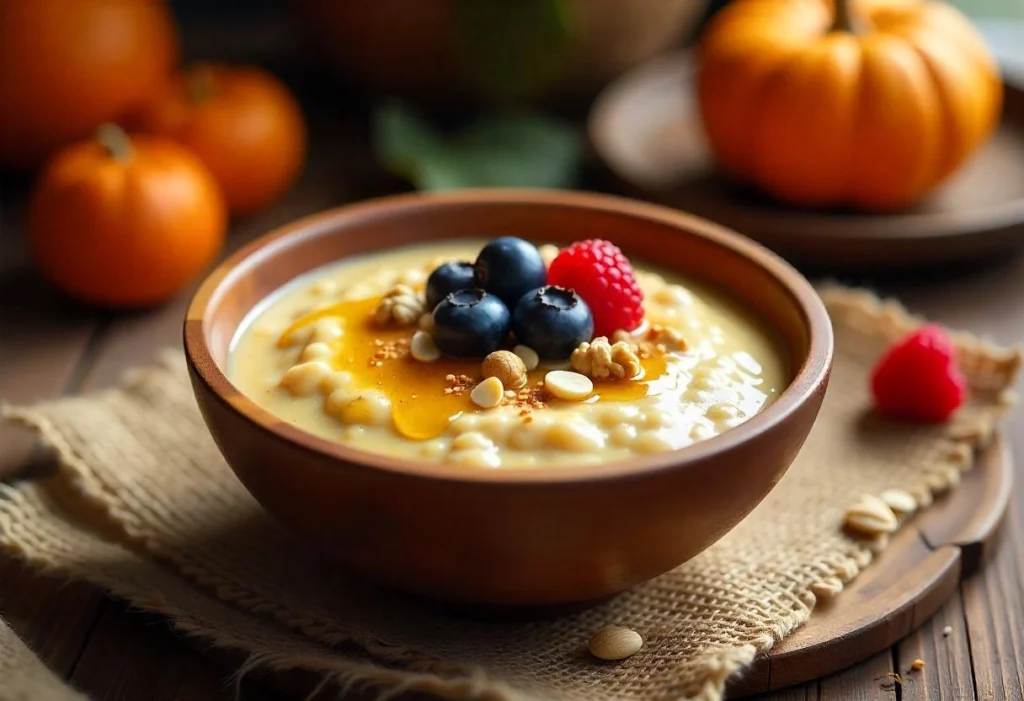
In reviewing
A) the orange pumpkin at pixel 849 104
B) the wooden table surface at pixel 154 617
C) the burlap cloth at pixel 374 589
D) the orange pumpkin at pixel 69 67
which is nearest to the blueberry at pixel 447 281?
the burlap cloth at pixel 374 589

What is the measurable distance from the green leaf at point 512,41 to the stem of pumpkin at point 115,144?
0.83 metres

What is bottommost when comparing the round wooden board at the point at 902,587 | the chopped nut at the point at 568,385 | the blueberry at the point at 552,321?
the round wooden board at the point at 902,587

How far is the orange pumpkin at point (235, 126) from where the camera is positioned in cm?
257

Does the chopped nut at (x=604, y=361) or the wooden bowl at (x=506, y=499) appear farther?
the chopped nut at (x=604, y=361)

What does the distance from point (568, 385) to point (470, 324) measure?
148 millimetres

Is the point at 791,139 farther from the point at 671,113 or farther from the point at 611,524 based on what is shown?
the point at 611,524

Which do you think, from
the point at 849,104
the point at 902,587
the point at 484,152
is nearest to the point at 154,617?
the point at 902,587

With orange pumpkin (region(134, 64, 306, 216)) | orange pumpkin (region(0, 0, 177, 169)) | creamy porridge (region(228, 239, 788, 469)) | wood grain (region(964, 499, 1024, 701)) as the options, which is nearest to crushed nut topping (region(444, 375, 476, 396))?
creamy porridge (region(228, 239, 788, 469))

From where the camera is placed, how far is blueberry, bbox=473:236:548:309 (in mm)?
1585

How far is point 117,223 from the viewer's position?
7.37 ft

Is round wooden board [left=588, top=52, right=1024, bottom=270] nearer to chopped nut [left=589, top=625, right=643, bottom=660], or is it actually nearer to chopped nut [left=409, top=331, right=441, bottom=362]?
chopped nut [left=409, top=331, right=441, bottom=362]

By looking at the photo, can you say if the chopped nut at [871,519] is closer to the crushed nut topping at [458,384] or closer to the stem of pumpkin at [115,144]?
the crushed nut topping at [458,384]

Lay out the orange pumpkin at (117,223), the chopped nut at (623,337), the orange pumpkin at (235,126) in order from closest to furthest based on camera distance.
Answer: the chopped nut at (623,337)
the orange pumpkin at (117,223)
the orange pumpkin at (235,126)

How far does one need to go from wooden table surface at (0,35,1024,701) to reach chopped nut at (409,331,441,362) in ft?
1.49
